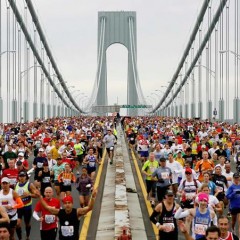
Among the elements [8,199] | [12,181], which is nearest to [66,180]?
[12,181]

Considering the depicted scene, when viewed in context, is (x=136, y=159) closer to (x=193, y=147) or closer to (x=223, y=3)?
(x=193, y=147)

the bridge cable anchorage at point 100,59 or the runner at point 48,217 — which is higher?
the bridge cable anchorage at point 100,59

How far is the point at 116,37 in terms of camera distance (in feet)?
504

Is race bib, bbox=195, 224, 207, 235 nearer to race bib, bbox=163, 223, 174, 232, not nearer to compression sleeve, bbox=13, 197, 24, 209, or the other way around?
race bib, bbox=163, 223, 174, 232

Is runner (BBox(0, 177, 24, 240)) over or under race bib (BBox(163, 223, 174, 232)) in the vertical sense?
over

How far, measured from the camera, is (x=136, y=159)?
1094 inches

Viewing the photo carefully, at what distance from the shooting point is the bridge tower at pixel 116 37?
14975cm

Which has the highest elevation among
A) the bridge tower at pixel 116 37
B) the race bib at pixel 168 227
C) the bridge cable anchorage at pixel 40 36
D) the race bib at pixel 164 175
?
the bridge tower at pixel 116 37

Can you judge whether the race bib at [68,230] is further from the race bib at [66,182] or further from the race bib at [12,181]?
the race bib at [66,182]

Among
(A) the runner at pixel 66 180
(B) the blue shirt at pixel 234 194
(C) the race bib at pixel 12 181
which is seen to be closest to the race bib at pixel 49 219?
(B) the blue shirt at pixel 234 194

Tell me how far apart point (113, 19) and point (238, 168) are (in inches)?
5402

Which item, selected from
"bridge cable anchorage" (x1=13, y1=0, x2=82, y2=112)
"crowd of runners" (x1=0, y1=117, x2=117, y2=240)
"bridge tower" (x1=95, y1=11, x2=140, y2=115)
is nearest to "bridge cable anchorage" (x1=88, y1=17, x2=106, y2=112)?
"bridge tower" (x1=95, y1=11, x2=140, y2=115)

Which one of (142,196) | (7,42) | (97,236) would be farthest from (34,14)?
(97,236)

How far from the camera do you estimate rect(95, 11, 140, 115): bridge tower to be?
150 meters
